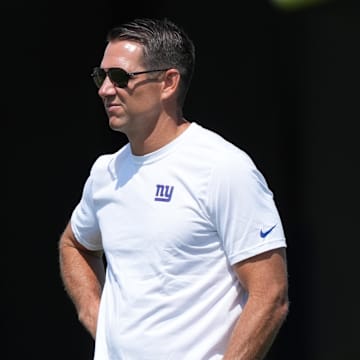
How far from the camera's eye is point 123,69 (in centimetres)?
368

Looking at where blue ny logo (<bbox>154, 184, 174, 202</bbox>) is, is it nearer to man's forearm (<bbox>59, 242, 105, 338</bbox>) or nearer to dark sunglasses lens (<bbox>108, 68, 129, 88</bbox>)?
dark sunglasses lens (<bbox>108, 68, 129, 88</bbox>)

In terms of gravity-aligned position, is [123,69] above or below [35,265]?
above

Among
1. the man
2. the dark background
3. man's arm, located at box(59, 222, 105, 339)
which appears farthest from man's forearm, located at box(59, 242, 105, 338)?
the dark background

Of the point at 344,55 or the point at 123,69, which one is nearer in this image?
the point at 123,69

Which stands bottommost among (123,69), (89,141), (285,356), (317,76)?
(285,356)

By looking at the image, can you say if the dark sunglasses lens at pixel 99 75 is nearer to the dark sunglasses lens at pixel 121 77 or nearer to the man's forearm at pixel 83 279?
the dark sunglasses lens at pixel 121 77

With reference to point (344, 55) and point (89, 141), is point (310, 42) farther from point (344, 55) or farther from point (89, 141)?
point (89, 141)

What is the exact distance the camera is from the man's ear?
3725 mm

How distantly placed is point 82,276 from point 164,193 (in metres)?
0.75

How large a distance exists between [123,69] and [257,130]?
3.52 meters

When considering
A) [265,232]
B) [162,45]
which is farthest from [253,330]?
[162,45]

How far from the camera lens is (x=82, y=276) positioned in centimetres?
418

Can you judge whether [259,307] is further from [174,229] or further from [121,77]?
[121,77]

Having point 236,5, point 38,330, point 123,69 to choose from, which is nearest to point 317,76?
point 236,5
